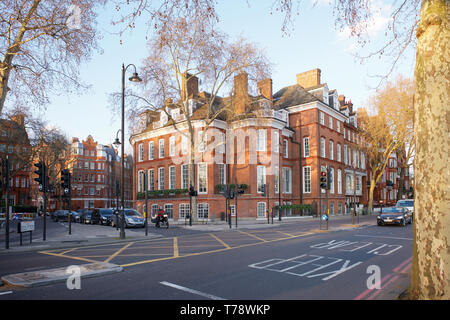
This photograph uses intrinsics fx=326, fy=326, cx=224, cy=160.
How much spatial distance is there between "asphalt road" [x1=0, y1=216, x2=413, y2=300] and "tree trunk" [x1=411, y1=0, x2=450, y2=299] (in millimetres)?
1602

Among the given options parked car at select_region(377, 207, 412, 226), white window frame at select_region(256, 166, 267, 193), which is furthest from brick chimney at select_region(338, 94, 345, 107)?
parked car at select_region(377, 207, 412, 226)

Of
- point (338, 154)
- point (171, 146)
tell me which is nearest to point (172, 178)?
point (171, 146)

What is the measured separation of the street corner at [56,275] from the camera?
6695 millimetres

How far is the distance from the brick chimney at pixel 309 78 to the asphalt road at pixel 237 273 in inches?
1474

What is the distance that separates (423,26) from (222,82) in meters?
23.4

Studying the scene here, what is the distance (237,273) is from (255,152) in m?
27.5

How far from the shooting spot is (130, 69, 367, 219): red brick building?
3362 centimetres

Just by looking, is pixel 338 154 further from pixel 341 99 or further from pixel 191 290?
pixel 191 290

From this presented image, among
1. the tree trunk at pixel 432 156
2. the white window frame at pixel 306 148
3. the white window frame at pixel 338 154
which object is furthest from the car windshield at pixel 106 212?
the white window frame at pixel 338 154

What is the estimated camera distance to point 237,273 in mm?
7582

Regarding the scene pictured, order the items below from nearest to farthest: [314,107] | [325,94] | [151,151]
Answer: [314,107]
[151,151]
[325,94]

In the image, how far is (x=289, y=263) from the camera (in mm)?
8742

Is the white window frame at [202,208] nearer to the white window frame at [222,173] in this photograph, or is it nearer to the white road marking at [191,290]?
the white window frame at [222,173]

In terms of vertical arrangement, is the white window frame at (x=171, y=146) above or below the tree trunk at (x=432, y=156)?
above
